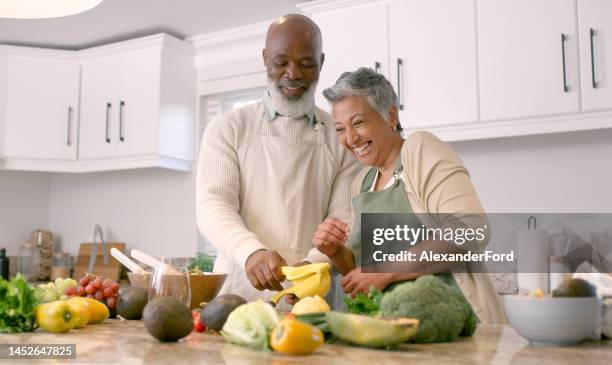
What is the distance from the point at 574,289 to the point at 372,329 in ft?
1.15

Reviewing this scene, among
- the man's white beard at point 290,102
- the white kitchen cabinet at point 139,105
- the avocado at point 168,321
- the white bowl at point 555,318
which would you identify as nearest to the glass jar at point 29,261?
the white kitchen cabinet at point 139,105

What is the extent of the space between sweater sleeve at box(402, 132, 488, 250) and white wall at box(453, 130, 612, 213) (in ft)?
6.76

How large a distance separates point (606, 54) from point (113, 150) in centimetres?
325

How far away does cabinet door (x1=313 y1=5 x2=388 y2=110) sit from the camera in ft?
12.2

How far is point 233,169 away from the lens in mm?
2164

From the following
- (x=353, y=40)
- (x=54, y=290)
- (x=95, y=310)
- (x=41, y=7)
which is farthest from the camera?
(x=353, y=40)

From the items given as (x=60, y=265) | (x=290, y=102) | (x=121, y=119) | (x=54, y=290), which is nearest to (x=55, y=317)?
(x=54, y=290)

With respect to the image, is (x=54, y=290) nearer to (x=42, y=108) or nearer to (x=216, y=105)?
(x=216, y=105)

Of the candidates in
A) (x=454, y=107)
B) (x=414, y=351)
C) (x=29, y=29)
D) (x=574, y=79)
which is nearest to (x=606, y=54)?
(x=574, y=79)

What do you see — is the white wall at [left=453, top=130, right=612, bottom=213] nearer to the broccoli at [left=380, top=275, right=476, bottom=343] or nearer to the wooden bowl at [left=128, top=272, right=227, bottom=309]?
the wooden bowl at [left=128, top=272, right=227, bottom=309]

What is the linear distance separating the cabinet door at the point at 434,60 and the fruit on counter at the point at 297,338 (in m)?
2.61

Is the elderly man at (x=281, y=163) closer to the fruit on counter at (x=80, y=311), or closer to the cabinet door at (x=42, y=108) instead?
the fruit on counter at (x=80, y=311)

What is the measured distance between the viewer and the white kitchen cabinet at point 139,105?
14.9 ft

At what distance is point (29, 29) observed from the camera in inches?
179
